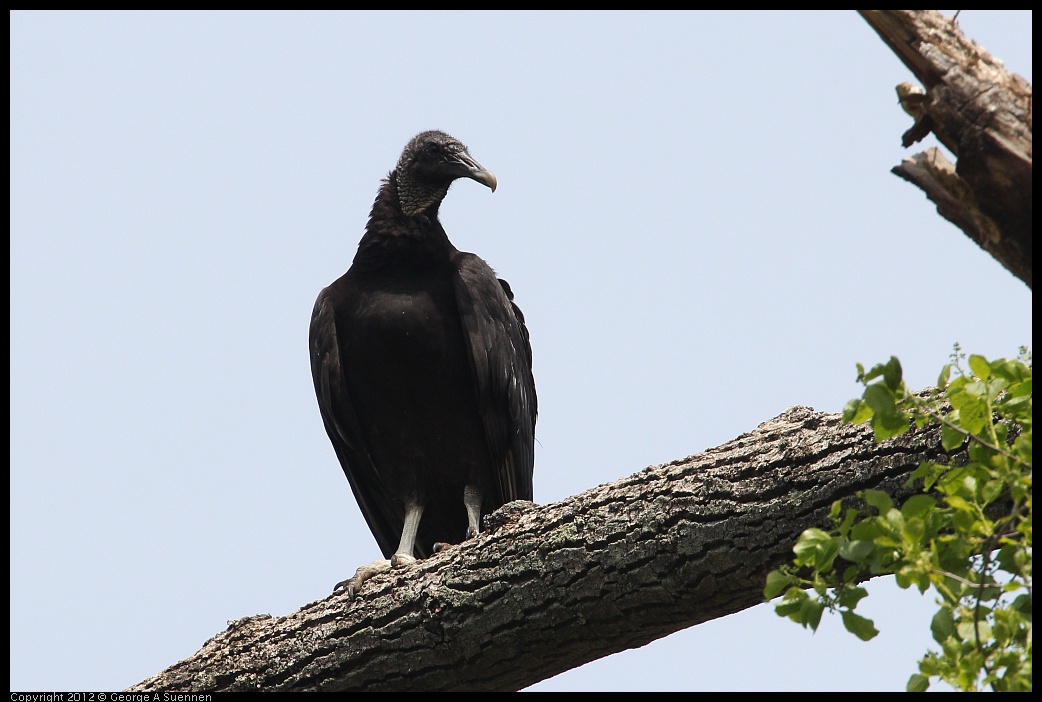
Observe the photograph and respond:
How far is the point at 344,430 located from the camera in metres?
4.72

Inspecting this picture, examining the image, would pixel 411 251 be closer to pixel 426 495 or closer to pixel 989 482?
pixel 426 495

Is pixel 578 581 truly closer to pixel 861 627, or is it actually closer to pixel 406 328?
pixel 861 627

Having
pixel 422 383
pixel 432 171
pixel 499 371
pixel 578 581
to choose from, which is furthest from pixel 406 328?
pixel 578 581

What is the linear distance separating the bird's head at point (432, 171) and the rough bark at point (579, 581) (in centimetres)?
197

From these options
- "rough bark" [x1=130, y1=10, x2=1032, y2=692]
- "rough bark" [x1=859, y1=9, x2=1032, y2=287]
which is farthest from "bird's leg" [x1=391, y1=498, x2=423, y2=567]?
"rough bark" [x1=859, y1=9, x2=1032, y2=287]

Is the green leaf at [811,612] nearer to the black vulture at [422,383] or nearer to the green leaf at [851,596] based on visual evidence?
the green leaf at [851,596]

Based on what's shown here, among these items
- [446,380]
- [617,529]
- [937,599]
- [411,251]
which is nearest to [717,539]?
[617,529]

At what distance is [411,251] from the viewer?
4742mm

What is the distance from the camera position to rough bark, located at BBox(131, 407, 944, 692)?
9.78ft

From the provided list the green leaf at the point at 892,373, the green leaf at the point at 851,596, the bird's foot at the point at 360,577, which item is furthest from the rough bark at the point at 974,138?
the bird's foot at the point at 360,577

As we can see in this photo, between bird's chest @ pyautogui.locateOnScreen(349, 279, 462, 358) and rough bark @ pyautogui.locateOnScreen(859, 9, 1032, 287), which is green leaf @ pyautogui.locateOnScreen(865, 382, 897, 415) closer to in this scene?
rough bark @ pyautogui.locateOnScreen(859, 9, 1032, 287)

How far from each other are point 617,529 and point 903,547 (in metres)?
1.26

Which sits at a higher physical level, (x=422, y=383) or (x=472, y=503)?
(x=422, y=383)

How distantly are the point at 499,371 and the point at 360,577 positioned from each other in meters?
1.16
